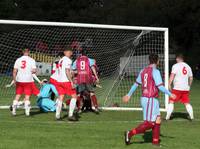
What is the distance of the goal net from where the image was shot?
20.5 m

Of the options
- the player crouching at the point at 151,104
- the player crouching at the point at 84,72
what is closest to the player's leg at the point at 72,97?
the player crouching at the point at 84,72

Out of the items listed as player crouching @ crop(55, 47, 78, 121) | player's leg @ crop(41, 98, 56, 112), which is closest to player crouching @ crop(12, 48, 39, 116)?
player crouching @ crop(55, 47, 78, 121)

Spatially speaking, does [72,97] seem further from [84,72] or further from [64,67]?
[84,72]

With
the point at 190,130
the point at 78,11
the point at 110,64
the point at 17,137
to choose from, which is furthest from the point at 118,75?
the point at 78,11

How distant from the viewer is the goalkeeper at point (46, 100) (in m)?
17.0

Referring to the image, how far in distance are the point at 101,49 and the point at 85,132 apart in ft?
32.2

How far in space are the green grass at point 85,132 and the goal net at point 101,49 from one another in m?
4.21

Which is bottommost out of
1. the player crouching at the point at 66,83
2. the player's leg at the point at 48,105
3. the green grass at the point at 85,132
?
the green grass at the point at 85,132

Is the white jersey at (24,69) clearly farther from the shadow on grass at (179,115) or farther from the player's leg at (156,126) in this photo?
the player's leg at (156,126)

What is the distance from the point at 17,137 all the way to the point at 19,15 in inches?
2227

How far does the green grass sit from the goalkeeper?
21.3 inches

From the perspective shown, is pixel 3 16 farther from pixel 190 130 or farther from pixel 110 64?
pixel 190 130

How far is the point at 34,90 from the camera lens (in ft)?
52.8

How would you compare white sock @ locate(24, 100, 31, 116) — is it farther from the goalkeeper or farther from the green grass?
the goalkeeper
